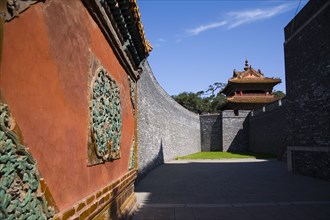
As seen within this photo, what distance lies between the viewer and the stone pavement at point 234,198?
5.34m

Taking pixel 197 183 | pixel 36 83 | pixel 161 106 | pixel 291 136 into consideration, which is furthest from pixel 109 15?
pixel 161 106

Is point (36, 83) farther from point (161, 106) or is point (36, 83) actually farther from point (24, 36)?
point (161, 106)

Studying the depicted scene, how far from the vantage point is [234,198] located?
22.5ft

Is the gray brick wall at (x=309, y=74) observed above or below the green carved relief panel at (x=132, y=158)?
above

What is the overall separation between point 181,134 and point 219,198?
16047 millimetres

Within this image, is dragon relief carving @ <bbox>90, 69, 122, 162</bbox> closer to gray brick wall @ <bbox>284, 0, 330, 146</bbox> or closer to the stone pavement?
the stone pavement

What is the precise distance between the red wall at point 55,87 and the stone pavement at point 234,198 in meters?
2.91

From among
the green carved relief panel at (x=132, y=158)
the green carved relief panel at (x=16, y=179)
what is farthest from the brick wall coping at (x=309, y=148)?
the green carved relief panel at (x=16, y=179)

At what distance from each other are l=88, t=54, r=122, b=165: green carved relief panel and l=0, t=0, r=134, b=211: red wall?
0.35 feet

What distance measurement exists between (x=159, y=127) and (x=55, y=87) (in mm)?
13065

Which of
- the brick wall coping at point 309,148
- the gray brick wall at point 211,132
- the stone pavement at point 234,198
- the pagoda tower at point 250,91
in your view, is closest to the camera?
the stone pavement at point 234,198

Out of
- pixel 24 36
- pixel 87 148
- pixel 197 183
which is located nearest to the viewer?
pixel 24 36

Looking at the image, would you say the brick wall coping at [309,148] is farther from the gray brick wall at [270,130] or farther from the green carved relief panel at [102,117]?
the green carved relief panel at [102,117]

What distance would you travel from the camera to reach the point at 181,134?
75.2ft
